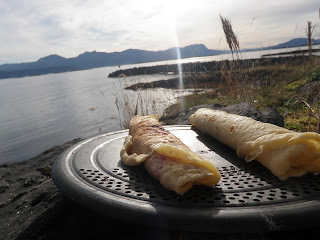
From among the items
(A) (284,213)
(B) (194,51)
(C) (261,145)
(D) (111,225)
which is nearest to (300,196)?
(A) (284,213)

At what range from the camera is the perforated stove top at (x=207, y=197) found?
132 centimetres

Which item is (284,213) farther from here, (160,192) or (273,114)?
(273,114)

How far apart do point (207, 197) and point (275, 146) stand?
760mm

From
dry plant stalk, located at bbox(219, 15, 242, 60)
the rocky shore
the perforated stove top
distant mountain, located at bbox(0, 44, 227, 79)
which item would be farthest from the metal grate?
distant mountain, located at bbox(0, 44, 227, 79)

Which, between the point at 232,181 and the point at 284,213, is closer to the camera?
the point at 284,213

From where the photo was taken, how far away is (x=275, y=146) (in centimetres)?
191

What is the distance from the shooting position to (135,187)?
1.81 meters

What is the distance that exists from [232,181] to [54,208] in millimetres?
2099

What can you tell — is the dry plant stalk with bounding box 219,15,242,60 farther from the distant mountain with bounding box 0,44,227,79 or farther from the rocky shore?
the distant mountain with bounding box 0,44,227,79

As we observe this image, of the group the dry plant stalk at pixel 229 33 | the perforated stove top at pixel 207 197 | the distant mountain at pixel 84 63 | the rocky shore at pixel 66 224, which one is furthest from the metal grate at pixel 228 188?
the distant mountain at pixel 84 63

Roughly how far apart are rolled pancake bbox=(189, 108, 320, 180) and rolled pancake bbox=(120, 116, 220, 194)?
0.50 meters

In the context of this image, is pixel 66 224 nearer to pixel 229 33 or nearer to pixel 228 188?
pixel 228 188

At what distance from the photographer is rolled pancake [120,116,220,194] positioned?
1642mm

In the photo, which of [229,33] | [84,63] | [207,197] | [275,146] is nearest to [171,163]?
[207,197]
